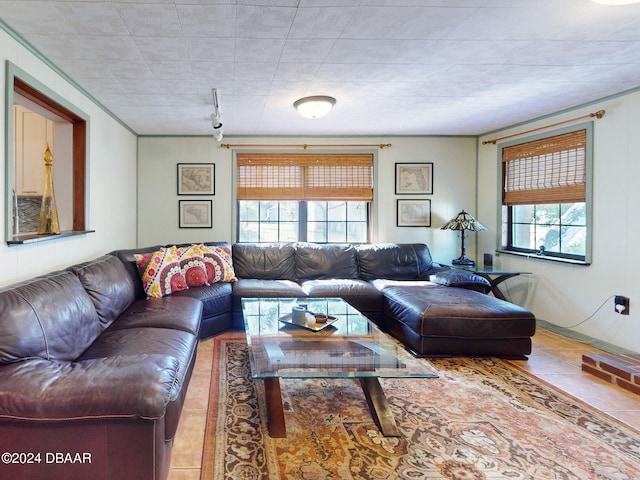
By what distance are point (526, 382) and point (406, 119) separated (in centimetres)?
281

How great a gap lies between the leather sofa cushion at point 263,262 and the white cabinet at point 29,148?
6.54 ft

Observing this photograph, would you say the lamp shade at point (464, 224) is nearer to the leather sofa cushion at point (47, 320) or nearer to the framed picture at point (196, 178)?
the framed picture at point (196, 178)

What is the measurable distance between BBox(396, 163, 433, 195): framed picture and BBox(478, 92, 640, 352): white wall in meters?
1.41

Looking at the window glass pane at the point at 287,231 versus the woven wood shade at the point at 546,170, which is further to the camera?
the window glass pane at the point at 287,231

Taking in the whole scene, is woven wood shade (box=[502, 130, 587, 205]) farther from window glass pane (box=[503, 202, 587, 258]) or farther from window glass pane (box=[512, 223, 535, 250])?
window glass pane (box=[512, 223, 535, 250])

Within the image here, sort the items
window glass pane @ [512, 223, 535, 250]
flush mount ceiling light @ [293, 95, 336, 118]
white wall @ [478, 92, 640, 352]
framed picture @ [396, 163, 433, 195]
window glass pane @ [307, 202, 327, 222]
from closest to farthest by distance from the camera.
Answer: white wall @ [478, 92, 640, 352], flush mount ceiling light @ [293, 95, 336, 118], window glass pane @ [512, 223, 535, 250], framed picture @ [396, 163, 433, 195], window glass pane @ [307, 202, 327, 222]

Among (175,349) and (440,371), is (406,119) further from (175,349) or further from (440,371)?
(175,349)

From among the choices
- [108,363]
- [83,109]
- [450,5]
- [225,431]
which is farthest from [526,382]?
[83,109]

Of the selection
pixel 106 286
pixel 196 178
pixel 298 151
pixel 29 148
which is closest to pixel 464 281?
pixel 298 151

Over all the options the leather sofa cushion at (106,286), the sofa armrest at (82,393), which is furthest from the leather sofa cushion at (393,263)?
the sofa armrest at (82,393)

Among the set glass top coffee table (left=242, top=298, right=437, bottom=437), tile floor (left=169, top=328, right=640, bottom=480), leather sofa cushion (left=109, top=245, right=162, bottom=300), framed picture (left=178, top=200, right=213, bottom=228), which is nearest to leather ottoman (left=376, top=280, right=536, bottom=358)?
tile floor (left=169, top=328, right=640, bottom=480)

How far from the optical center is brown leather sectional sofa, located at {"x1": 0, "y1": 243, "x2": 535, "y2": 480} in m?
1.30

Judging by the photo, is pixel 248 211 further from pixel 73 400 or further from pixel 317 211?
pixel 73 400

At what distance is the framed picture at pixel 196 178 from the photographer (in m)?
4.58
